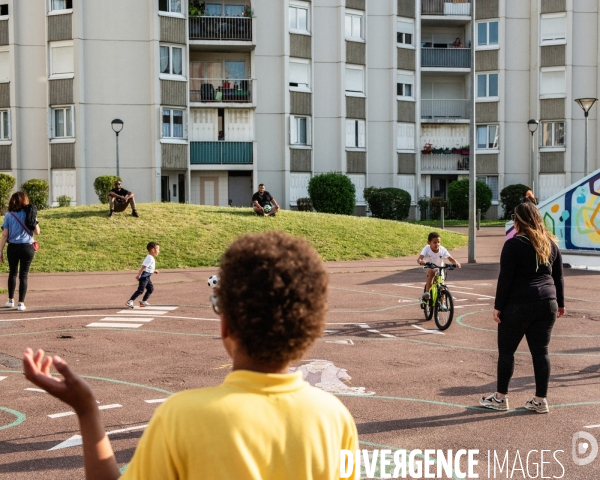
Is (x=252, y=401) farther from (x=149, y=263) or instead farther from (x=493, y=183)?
(x=493, y=183)

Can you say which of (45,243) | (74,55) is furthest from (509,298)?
(74,55)

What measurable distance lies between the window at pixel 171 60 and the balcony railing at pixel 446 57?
Answer: 15696mm

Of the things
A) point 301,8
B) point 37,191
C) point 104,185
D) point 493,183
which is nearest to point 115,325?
point 104,185

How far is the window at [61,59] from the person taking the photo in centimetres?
4491

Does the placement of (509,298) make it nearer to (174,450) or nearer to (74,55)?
(174,450)

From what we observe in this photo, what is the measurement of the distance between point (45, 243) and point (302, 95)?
25.7 metres

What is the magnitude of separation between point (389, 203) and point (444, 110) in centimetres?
1040

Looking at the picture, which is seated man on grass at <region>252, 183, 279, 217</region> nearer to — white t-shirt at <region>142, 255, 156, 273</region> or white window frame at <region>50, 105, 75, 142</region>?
white t-shirt at <region>142, 255, 156, 273</region>

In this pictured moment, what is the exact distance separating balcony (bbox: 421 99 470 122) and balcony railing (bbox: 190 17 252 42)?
1304 centimetres

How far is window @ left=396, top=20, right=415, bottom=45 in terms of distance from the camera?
52406 millimetres

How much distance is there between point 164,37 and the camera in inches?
1799

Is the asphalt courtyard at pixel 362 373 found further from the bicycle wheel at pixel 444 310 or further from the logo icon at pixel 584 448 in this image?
the bicycle wheel at pixel 444 310

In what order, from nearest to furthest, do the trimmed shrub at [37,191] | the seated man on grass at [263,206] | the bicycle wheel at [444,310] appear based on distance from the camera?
the bicycle wheel at [444,310], the seated man on grass at [263,206], the trimmed shrub at [37,191]

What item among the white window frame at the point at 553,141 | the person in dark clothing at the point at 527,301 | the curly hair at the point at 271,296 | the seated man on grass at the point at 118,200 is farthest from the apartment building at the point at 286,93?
the curly hair at the point at 271,296
